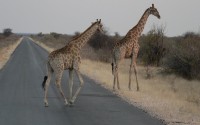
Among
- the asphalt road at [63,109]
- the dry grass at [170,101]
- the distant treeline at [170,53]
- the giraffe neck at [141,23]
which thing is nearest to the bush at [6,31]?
the distant treeline at [170,53]

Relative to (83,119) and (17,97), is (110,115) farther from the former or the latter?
(17,97)

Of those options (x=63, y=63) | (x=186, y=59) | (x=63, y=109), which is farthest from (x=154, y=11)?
(x=186, y=59)

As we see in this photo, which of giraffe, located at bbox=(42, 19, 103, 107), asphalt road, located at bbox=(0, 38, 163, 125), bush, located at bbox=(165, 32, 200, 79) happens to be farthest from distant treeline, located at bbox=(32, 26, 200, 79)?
giraffe, located at bbox=(42, 19, 103, 107)

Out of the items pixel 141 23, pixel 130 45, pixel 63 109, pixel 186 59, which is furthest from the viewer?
pixel 186 59

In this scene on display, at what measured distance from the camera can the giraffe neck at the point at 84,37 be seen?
14.3 metres

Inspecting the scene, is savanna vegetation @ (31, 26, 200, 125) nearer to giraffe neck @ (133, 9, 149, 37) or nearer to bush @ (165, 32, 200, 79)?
bush @ (165, 32, 200, 79)

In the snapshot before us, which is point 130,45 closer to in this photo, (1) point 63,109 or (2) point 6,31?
(1) point 63,109

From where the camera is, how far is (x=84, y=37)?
14531 millimetres

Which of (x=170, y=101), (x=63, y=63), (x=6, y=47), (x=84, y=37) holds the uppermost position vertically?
(x=84, y=37)

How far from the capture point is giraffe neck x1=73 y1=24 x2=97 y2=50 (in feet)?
46.9

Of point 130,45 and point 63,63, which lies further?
point 130,45

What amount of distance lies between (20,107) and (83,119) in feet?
8.06

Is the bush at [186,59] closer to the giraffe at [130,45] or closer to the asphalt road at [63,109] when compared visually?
the giraffe at [130,45]

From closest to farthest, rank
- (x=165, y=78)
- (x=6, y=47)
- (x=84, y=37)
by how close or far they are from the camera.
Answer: (x=84, y=37)
(x=165, y=78)
(x=6, y=47)
